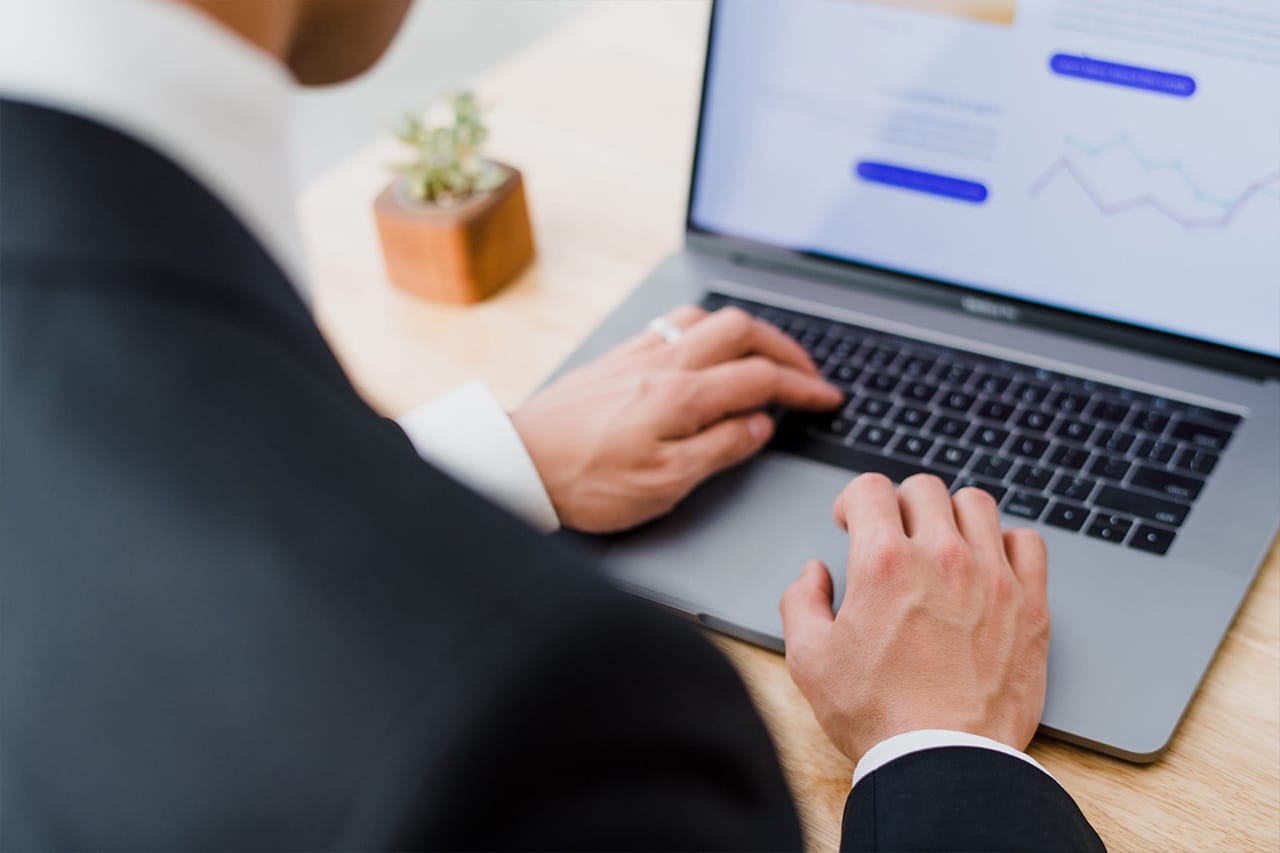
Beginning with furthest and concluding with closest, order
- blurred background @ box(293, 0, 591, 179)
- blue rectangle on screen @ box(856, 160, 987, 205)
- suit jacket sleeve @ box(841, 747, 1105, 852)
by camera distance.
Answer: blurred background @ box(293, 0, 591, 179) < blue rectangle on screen @ box(856, 160, 987, 205) < suit jacket sleeve @ box(841, 747, 1105, 852)

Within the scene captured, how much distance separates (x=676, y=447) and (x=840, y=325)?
0.67 feet

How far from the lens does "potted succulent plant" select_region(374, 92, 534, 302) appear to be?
Answer: 0.88 meters

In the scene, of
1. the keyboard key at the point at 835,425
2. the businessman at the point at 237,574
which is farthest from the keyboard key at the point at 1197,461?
the businessman at the point at 237,574

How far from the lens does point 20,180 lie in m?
0.28

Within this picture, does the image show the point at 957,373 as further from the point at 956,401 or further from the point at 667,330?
the point at 667,330

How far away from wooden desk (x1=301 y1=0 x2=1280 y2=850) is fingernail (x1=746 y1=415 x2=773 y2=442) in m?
0.15

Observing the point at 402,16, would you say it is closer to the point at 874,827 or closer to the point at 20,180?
the point at 20,180

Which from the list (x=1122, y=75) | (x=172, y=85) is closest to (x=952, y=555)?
(x=1122, y=75)

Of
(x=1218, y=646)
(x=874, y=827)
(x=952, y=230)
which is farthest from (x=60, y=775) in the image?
(x=952, y=230)

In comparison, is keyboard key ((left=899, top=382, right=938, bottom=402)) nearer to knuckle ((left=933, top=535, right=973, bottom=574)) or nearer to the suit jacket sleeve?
knuckle ((left=933, top=535, right=973, bottom=574))

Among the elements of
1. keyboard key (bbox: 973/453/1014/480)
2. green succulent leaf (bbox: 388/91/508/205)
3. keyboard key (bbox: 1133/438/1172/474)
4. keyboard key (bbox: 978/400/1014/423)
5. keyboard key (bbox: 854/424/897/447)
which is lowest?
keyboard key (bbox: 854/424/897/447)

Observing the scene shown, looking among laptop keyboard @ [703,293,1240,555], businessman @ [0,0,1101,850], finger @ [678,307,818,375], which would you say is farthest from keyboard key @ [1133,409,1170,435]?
businessman @ [0,0,1101,850]

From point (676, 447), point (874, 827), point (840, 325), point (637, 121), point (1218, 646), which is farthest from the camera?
point (637, 121)

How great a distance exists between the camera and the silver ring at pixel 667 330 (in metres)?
0.80
